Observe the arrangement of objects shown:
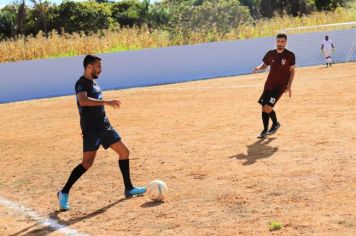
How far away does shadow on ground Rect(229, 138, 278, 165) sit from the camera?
9.12 meters

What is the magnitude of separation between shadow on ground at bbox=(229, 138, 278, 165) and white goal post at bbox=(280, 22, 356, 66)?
71.9 feet

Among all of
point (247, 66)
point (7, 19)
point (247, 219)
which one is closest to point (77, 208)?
point (247, 219)

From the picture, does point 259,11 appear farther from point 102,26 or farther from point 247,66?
point 247,66

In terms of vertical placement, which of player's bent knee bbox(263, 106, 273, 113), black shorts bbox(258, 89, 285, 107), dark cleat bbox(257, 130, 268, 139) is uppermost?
black shorts bbox(258, 89, 285, 107)

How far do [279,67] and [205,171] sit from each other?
340 centimetres

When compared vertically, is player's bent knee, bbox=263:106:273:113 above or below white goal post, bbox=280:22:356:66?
below

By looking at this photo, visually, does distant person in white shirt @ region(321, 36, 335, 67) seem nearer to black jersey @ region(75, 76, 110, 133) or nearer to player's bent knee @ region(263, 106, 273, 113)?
player's bent knee @ region(263, 106, 273, 113)

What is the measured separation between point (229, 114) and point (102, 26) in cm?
3424

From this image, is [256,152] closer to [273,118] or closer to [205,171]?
[205,171]

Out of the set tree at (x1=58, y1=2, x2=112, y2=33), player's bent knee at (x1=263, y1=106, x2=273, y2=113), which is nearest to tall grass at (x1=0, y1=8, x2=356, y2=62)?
tree at (x1=58, y1=2, x2=112, y2=33)

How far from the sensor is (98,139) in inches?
283

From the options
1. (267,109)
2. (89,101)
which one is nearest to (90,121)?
(89,101)

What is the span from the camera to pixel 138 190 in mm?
7500

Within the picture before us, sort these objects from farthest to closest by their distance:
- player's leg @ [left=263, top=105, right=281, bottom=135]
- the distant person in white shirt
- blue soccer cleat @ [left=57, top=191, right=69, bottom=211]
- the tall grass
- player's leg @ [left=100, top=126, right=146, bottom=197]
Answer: the tall grass, the distant person in white shirt, player's leg @ [left=263, top=105, right=281, bottom=135], player's leg @ [left=100, top=126, right=146, bottom=197], blue soccer cleat @ [left=57, top=191, right=69, bottom=211]
